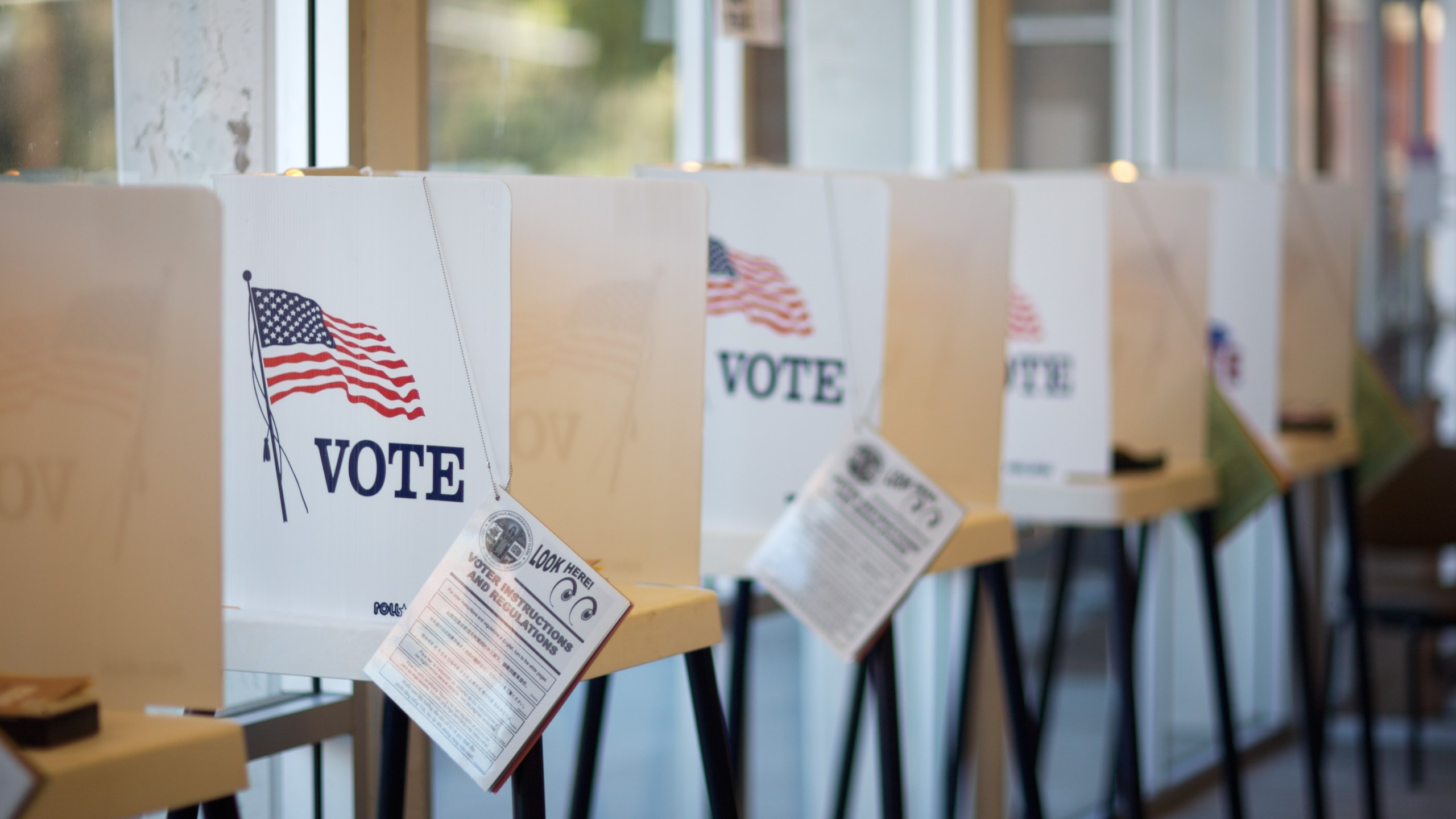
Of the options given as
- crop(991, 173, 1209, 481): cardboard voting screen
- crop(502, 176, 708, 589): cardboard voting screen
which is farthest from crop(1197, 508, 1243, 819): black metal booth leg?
crop(502, 176, 708, 589): cardboard voting screen

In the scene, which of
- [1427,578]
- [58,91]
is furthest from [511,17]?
[1427,578]

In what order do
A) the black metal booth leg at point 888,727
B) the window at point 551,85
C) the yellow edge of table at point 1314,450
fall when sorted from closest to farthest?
the black metal booth leg at point 888,727 < the window at point 551,85 < the yellow edge of table at point 1314,450

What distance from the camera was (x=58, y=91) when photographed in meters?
1.34

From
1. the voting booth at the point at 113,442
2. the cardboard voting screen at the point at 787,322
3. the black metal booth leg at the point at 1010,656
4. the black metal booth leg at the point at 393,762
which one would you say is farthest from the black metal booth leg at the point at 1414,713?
the voting booth at the point at 113,442

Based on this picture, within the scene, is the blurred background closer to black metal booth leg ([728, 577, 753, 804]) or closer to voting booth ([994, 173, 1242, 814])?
black metal booth leg ([728, 577, 753, 804])

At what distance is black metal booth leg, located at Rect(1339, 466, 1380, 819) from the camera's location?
2605 millimetres

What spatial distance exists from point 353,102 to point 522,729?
31.0 inches

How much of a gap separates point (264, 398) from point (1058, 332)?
1.06m

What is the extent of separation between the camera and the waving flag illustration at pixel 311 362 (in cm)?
105

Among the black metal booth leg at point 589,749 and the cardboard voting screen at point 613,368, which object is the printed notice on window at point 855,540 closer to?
the cardboard voting screen at point 613,368

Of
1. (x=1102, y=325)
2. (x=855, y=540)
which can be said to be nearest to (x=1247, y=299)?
(x=1102, y=325)

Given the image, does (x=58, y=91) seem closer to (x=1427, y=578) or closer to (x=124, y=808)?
(x=124, y=808)

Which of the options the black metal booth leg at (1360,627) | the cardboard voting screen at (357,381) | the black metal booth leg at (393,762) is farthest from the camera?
the black metal booth leg at (1360,627)

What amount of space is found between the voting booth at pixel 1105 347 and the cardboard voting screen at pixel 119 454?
102 centimetres
